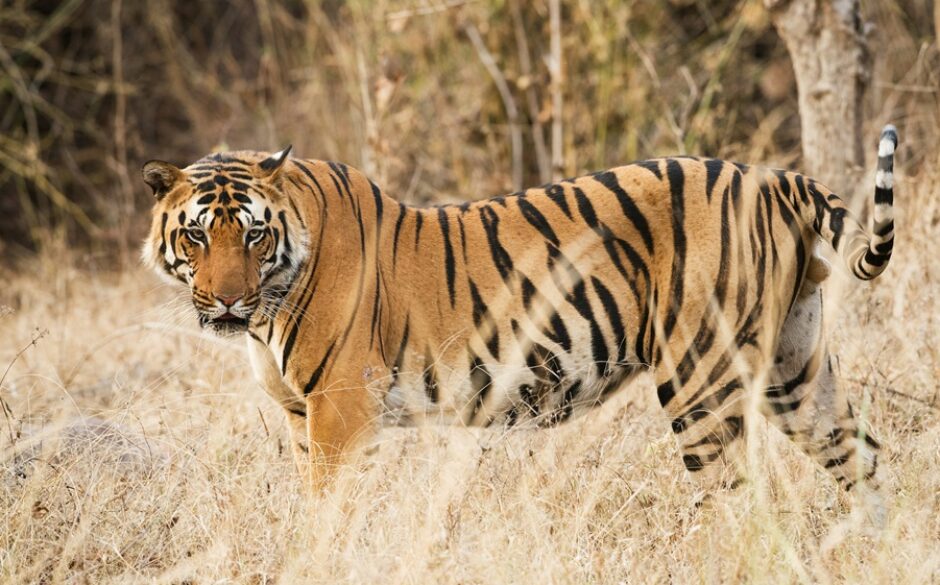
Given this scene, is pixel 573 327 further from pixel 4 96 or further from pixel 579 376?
pixel 4 96

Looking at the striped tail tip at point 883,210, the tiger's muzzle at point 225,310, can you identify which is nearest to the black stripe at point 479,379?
the tiger's muzzle at point 225,310

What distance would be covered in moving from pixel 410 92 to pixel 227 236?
5226 millimetres

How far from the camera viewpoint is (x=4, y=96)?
393 inches

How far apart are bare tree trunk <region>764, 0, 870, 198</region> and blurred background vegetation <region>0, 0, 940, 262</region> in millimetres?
469

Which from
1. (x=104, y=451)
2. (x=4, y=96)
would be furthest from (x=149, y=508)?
(x=4, y=96)

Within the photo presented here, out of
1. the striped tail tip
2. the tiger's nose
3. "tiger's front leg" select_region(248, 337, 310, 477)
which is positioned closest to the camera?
the striped tail tip

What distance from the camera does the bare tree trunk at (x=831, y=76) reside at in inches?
221

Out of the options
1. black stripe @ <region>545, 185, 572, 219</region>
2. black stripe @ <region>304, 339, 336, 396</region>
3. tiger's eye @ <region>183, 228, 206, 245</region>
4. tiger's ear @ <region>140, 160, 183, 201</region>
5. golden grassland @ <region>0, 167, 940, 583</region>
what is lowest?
golden grassland @ <region>0, 167, 940, 583</region>

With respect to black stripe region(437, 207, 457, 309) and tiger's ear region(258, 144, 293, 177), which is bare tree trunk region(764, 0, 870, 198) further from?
tiger's ear region(258, 144, 293, 177)

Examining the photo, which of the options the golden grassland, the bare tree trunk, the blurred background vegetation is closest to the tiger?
the golden grassland

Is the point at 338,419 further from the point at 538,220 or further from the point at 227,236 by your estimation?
the point at 538,220

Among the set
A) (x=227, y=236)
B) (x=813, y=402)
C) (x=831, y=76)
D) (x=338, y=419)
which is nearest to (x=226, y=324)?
(x=227, y=236)

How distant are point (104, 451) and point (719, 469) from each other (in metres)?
2.05

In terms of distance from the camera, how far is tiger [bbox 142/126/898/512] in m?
3.71
